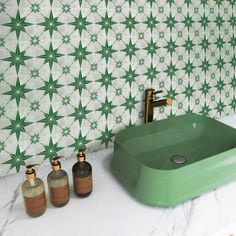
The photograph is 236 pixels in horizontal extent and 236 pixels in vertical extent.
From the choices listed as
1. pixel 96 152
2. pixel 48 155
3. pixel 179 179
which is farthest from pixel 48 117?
pixel 179 179

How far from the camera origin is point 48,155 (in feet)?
3.87

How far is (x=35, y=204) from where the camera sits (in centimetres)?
87

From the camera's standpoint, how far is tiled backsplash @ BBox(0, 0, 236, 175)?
1.04 meters

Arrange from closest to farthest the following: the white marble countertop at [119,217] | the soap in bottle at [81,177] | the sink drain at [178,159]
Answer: the white marble countertop at [119,217] → the soap in bottle at [81,177] → the sink drain at [178,159]

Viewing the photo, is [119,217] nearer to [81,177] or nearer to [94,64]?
[81,177]

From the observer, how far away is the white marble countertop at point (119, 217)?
84 cm

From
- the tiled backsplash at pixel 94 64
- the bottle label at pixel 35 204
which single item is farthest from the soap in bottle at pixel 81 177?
the tiled backsplash at pixel 94 64

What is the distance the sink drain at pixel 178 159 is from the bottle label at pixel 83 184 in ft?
1.36

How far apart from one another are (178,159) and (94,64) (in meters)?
0.54

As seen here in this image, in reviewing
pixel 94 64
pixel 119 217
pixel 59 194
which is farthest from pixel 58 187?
pixel 94 64

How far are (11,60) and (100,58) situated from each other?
1.17ft

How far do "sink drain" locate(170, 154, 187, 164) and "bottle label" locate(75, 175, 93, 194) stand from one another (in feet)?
1.36

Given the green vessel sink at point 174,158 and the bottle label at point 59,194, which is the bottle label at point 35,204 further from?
the green vessel sink at point 174,158

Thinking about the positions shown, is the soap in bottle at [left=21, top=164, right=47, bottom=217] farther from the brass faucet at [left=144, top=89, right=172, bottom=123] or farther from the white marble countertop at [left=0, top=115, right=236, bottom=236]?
the brass faucet at [left=144, top=89, right=172, bottom=123]
